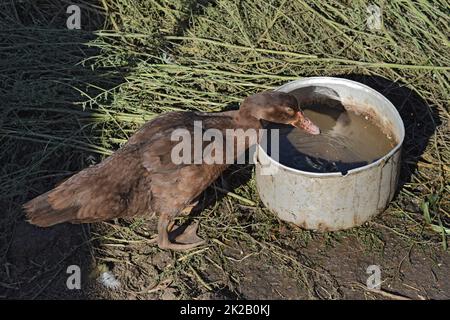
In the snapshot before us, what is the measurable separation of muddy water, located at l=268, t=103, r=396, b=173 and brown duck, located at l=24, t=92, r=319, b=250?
1.05 ft

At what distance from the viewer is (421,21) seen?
554 centimetres

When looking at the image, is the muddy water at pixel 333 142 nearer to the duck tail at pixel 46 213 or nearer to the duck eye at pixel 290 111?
the duck eye at pixel 290 111

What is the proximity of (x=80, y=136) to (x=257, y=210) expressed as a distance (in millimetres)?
1330

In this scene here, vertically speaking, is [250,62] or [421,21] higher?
[421,21]

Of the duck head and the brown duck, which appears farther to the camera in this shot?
the duck head

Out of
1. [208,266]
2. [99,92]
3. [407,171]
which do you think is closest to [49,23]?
[99,92]

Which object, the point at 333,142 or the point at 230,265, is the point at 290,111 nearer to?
the point at 333,142

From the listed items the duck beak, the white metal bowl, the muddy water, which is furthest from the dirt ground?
the duck beak

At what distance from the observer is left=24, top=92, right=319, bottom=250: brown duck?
4.14 m

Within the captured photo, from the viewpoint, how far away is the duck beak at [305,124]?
15.1 ft

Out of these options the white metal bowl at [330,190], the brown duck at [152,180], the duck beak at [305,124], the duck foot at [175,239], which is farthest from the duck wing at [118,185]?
the duck beak at [305,124]

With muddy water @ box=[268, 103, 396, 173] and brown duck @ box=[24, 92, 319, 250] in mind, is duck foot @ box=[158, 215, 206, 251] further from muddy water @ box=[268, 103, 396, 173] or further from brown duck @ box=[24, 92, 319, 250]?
muddy water @ box=[268, 103, 396, 173]

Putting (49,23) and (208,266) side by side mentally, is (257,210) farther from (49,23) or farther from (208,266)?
(49,23)

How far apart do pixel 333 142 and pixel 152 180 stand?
1.28m
